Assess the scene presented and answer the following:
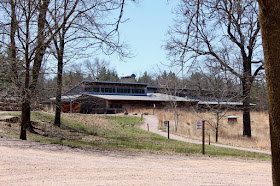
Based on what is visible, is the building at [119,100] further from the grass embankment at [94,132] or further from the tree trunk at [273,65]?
the tree trunk at [273,65]

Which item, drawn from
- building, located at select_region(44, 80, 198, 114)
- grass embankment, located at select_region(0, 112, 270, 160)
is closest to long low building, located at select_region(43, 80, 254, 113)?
building, located at select_region(44, 80, 198, 114)

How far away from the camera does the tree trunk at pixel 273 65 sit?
11.1 feet

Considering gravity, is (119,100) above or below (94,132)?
above

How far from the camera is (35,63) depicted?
45.3 ft

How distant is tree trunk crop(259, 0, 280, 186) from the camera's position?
338 cm

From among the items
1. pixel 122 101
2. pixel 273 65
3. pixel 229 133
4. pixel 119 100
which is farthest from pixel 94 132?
pixel 122 101

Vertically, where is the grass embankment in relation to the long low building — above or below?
below

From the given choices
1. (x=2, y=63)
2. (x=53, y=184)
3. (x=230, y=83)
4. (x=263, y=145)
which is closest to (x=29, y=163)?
(x=53, y=184)

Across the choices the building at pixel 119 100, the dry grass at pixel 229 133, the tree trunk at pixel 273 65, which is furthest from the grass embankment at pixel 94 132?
the tree trunk at pixel 273 65

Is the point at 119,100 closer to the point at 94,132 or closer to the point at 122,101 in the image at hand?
the point at 122,101

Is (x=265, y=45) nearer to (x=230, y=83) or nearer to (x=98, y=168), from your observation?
(x=98, y=168)

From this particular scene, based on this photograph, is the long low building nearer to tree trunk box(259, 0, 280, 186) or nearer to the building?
the building

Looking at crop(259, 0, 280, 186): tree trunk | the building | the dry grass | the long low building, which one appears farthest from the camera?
the building

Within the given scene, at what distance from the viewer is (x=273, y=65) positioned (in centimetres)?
344
